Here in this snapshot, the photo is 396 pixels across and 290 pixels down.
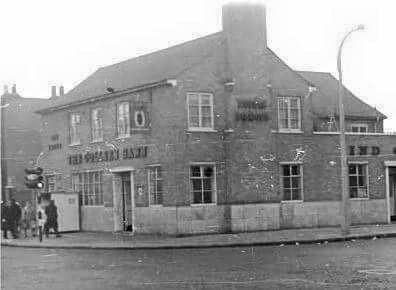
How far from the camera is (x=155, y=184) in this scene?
29.1 meters

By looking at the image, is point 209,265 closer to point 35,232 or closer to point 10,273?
point 10,273

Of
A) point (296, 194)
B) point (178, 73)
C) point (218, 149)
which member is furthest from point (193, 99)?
point (296, 194)

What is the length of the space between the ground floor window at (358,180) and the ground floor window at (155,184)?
9.28 m

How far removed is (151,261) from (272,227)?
12.5m

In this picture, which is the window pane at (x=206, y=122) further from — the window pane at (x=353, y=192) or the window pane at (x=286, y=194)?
the window pane at (x=353, y=192)

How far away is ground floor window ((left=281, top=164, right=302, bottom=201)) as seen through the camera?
30828mm

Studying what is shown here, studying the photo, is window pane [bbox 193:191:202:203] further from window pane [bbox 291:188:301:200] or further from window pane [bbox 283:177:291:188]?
window pane [bbox 291:188:301:200]

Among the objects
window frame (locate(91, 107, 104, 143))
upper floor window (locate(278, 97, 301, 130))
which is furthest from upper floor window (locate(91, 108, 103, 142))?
upper floor window (locate(278, 97, 301, 130))

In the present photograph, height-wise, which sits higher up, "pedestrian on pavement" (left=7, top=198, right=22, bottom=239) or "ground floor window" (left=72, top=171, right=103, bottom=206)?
"ground floor window" (left=72, top=171, right=103, bottom=206)

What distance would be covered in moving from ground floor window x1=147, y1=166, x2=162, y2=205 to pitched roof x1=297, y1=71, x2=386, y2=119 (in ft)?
39.0

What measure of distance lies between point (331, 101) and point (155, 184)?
567 inches

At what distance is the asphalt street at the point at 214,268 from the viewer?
12.8 metres

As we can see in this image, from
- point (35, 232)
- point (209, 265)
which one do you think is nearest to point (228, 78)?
point (35, 232)

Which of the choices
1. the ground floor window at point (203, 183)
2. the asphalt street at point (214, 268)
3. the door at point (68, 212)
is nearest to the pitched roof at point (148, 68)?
the ground floor window at point (203, 183)
